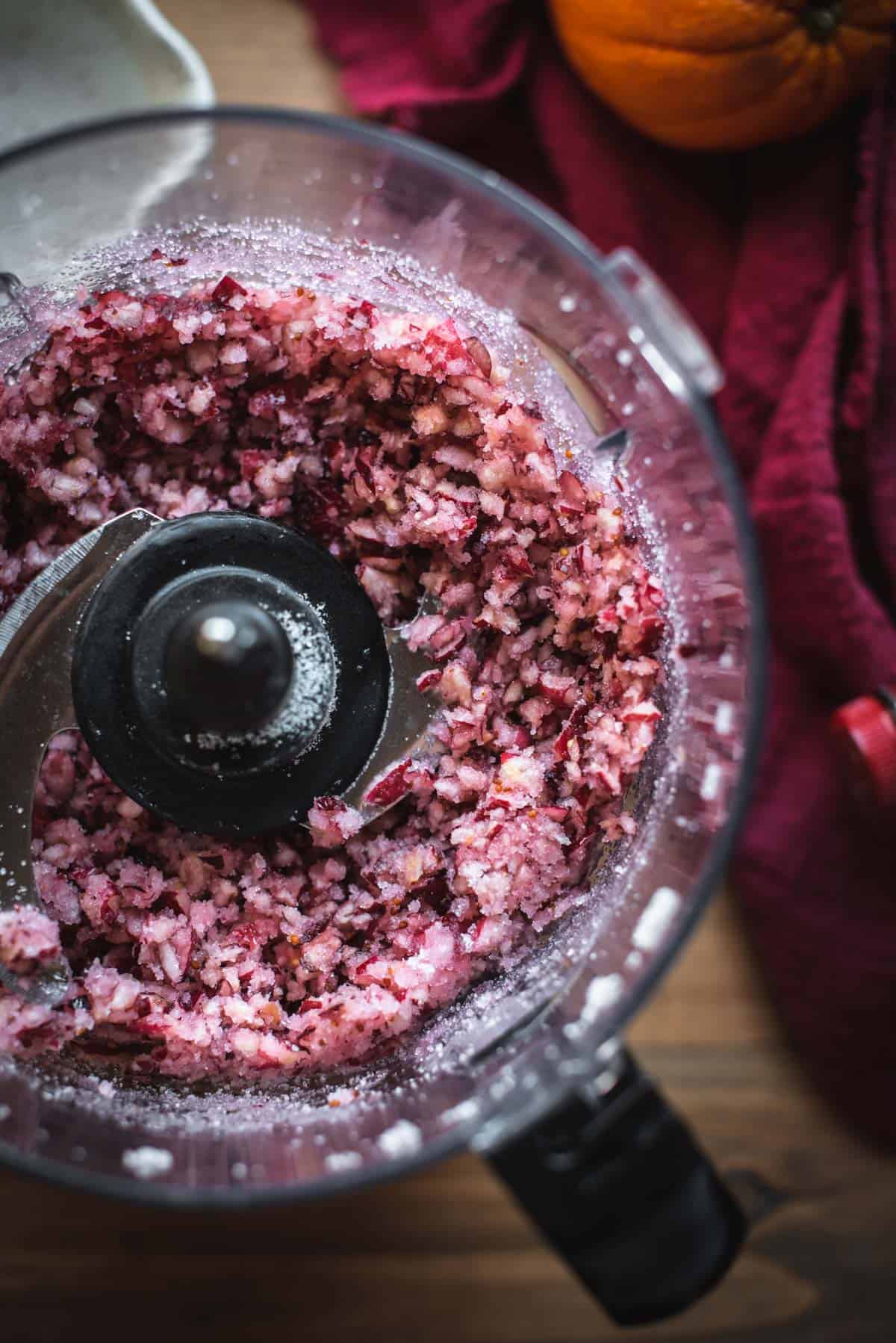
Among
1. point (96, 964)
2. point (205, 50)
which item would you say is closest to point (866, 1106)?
point (96, 964)

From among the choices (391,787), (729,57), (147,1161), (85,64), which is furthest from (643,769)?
(85,64)

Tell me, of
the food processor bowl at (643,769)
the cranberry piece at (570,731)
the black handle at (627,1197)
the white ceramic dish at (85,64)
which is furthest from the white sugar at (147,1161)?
the white ceramic dish at (85,64)

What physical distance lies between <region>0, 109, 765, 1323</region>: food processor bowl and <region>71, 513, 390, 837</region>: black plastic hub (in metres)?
0.20

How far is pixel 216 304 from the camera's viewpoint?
0.92 m

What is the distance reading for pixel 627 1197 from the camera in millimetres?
903

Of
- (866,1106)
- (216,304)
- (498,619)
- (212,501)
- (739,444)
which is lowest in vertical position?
(866,1106)

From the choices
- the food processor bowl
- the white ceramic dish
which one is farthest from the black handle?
the white ceramic dish

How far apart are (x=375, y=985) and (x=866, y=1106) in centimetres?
64

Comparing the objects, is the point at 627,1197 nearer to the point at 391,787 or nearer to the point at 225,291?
the point at 391,787

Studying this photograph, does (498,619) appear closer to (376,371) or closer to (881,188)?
(376,371)

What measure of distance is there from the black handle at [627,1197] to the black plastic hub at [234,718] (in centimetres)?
32

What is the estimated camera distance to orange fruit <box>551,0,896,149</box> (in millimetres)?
1022

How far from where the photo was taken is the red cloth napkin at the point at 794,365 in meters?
1.16

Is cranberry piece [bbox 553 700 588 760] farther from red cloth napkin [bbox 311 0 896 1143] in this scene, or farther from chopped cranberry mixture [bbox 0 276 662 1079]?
red cloth napkin [bbox 311 0 896 1143]
